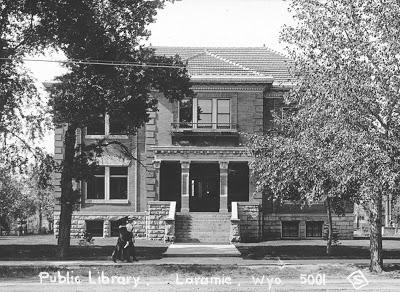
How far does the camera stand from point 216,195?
33625mm

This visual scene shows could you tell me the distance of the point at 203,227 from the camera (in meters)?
29.0

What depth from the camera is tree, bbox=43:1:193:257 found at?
19734mm

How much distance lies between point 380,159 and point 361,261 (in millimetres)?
5901

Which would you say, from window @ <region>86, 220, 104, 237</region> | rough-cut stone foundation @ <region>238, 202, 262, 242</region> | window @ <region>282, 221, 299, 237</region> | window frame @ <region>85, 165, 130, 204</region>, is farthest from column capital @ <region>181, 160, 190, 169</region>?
window @ <region>282, 221, 299, 237</region>

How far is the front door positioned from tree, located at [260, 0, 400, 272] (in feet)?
57.1

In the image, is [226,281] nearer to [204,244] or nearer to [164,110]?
[204,244]

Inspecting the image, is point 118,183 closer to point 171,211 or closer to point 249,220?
point 171,211

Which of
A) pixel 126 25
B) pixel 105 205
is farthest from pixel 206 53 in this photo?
pixel 126 25

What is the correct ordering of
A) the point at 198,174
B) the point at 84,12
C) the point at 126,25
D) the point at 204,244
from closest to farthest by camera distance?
the point at 84,12
the point at 126,25
the point at 204,244
the point at 198,174

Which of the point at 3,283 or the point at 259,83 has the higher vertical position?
the point at 259,83

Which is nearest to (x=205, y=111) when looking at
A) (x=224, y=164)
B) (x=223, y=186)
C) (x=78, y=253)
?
(x=224, y=164)

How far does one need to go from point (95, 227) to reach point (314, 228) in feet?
40.9

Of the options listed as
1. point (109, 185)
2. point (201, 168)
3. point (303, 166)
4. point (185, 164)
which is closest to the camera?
point (303, 166)

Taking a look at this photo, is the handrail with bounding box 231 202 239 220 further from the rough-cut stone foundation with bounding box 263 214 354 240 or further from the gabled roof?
the gabled roof
